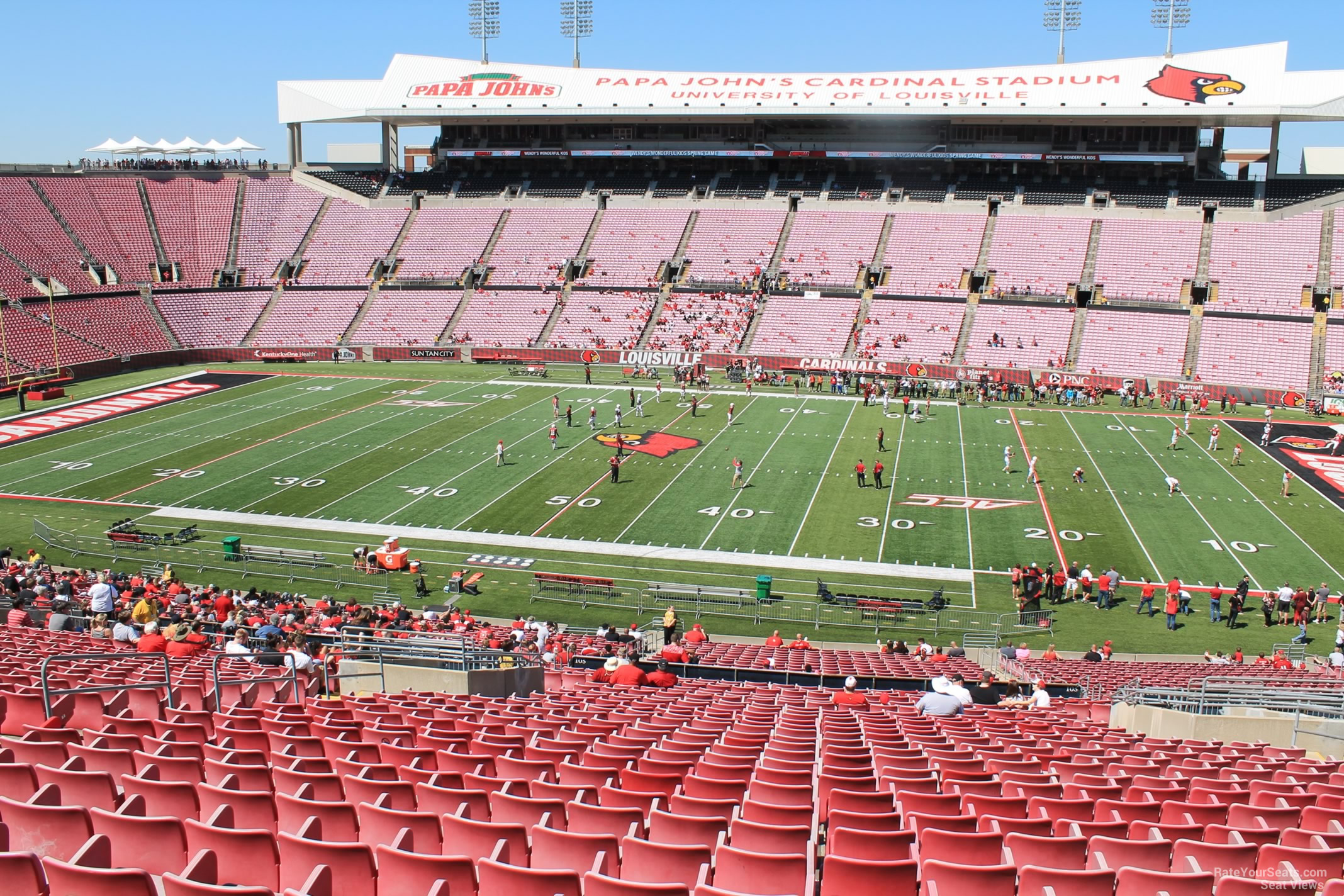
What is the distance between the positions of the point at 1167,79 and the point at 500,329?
48.0 m

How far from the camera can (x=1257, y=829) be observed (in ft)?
22.3

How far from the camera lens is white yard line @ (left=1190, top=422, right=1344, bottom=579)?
2977 centimetres

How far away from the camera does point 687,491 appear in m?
36.8

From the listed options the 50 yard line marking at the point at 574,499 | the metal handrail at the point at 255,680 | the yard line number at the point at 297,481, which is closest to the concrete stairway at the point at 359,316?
the 50 yard line marking at the point at 574,499

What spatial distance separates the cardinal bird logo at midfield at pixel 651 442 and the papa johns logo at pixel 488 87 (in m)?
45.3

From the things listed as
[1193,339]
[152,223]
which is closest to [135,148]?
[152,223]

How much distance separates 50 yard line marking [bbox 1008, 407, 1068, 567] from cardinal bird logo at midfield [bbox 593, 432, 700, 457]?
44.2 feet

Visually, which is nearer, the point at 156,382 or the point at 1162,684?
the point at 1162,684

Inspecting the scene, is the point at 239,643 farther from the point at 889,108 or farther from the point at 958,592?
the point at 889,108

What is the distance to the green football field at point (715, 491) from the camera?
3033 centimetres

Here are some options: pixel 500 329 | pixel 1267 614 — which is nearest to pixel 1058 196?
pixel 500 329

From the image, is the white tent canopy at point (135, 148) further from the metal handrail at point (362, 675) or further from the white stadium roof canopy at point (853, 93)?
the metal handrail at point (362, 675)

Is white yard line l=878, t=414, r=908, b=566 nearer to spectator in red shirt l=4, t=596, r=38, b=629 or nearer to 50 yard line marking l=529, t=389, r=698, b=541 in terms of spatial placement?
50 yard line marking l=529, t=389, r=698, b=541

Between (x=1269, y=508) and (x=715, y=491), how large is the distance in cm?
1885
